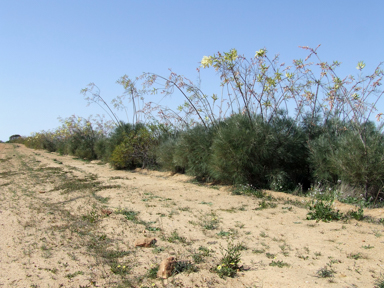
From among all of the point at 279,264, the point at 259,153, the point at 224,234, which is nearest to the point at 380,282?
the point at 279,264

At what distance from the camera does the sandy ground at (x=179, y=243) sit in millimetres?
3975

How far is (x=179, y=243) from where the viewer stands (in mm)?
5234

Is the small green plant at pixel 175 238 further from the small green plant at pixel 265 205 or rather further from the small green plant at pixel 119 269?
the small green plant at pixel 265 205

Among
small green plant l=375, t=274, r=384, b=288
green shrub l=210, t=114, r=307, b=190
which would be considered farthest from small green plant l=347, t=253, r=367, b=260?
green shrub l=210, t=114, r=307, b=190

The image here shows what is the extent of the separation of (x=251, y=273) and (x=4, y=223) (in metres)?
5.31

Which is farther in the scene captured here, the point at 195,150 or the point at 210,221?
the point at 195,150

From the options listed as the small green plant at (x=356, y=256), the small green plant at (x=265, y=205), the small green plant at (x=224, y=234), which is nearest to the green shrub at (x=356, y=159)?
the small green plant at (x=265, y=205)

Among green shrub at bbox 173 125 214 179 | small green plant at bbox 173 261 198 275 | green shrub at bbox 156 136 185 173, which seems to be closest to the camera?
small green plant at bbox 173 261 198 275

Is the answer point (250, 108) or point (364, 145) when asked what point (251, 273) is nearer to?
point (364, 145)

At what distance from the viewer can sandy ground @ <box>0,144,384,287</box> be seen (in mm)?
3975

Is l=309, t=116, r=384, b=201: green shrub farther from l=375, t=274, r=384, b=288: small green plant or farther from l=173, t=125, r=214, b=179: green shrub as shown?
l=375, t=274, r=384, b=288: small green plant

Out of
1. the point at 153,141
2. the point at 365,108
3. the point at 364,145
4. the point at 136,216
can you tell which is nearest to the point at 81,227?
the point at 136,216

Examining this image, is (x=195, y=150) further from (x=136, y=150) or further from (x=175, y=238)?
(x=175, y=238)

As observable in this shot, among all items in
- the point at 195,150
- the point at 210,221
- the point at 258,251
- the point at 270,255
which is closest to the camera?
the point at 270,255
